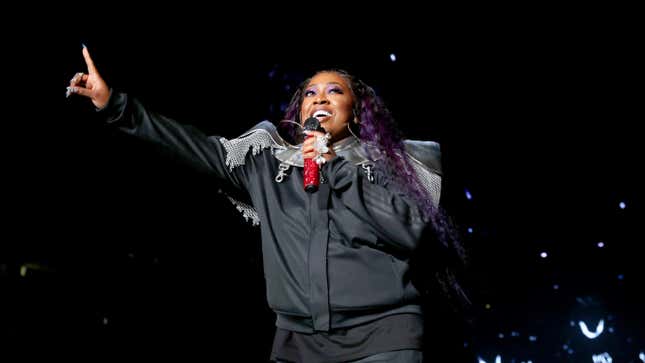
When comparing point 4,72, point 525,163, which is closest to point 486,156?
point 525,163

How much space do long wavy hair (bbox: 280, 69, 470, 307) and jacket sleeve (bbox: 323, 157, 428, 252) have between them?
0.06m

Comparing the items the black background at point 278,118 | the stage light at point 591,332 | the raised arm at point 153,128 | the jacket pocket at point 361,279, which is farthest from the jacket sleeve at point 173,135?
the stage light at point 591,332

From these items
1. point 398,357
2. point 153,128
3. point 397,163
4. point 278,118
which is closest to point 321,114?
point 397,163

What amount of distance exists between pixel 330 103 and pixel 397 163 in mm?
343

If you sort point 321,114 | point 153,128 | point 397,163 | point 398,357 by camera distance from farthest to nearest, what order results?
1. point 321,114
2. point 397,163
3. point 153,128
4. point 398,357

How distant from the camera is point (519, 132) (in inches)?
128

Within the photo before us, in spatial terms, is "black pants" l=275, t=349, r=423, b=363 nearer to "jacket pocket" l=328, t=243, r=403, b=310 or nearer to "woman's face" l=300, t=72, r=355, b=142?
"jacket pocket" l=328, t=243, r=403, b=310

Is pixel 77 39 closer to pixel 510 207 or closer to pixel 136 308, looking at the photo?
pixel 136 308

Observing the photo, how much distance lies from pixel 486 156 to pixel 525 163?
209 mm

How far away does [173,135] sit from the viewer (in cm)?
182

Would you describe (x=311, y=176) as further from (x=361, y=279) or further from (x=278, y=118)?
(x=278, y=118)

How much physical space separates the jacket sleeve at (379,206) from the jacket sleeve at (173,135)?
1.13 ft

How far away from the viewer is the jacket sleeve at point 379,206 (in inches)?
64.1

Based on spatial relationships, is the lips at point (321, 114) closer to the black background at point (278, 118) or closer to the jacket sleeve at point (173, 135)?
the jacket sleeve at point (173, 135)
